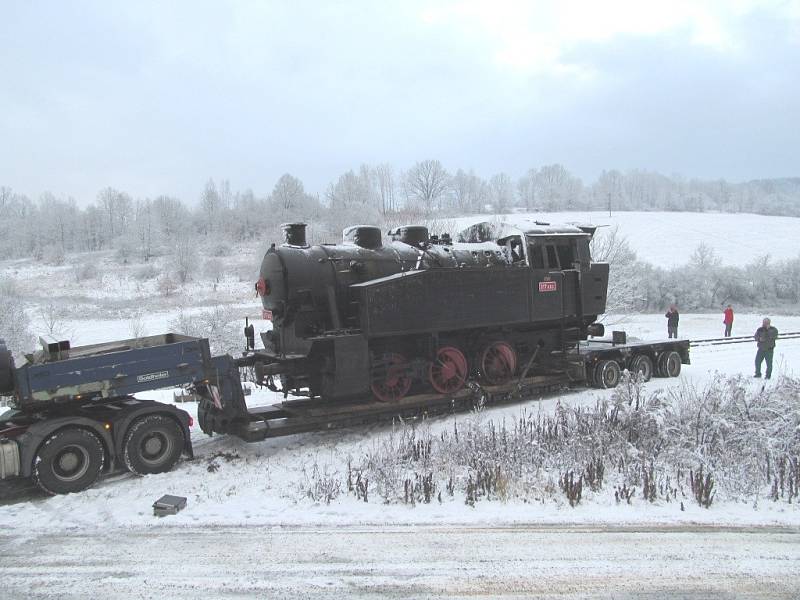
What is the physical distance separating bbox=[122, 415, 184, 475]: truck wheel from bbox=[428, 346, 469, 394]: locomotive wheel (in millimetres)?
4340

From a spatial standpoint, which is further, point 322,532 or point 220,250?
point 220,250

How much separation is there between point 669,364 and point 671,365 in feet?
0.22

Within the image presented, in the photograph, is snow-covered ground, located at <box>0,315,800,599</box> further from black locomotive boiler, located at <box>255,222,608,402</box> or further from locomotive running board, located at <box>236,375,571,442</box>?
black locomotive boiler, located at <box>255,222,608,402</box>

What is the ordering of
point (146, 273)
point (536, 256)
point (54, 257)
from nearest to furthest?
point (536, 256), point (146, 273), point (54, 257)

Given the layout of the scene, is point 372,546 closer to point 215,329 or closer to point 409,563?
point 409,563

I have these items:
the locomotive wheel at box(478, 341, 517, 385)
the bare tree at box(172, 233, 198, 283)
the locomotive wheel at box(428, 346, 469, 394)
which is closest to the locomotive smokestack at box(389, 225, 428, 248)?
the locomotive wheel at box(428, 346, 469, 394)

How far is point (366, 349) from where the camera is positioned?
9391 millimetres

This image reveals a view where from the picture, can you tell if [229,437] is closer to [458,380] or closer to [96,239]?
[458,380]

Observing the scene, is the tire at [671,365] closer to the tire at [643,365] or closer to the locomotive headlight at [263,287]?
the tire at [643,365]

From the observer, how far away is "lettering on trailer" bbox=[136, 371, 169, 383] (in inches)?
297

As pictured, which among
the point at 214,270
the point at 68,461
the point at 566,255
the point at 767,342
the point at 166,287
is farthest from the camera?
the point at 214,270

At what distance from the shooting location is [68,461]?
7.12 metres

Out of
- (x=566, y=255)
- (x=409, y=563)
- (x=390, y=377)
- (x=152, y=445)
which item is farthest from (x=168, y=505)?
(x=566, y=255)

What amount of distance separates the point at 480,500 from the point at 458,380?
4.14m
